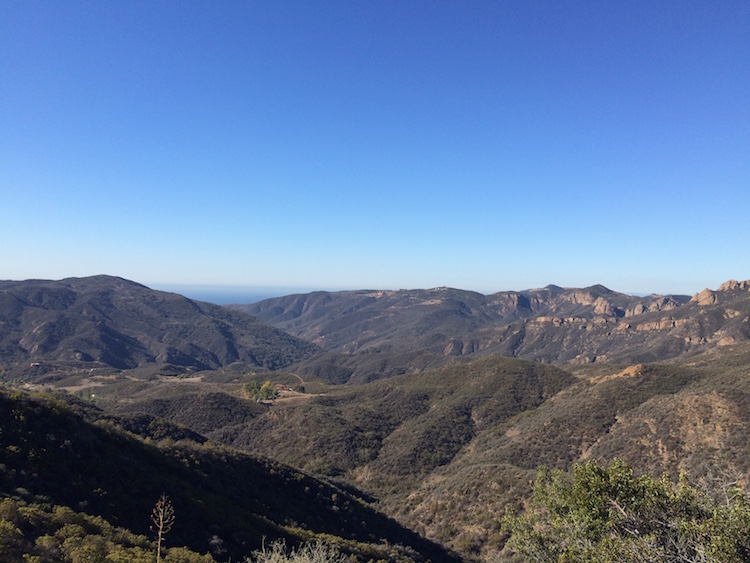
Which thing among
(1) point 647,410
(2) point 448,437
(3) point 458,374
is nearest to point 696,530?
(1) point 647,410

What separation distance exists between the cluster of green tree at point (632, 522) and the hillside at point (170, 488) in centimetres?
1375

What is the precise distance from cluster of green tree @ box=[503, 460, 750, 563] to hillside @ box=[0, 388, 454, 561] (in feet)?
45.1

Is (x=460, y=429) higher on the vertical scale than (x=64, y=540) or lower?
lower

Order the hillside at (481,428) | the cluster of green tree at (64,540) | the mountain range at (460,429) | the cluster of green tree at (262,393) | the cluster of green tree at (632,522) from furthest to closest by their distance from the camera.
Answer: the cluster of green tree at (262,393), the hillside at (481,428), the mountain range at (460,429), the cluster of green tree at (64,540), the cluster of green tree at (632,522)

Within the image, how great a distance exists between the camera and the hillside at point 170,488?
1975cm

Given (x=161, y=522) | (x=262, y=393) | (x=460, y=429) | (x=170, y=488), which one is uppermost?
(x=161, y=522)

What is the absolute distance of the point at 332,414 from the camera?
8656 centimetres

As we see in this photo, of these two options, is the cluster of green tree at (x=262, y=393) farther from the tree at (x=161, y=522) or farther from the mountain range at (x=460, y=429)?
the tree at (x=161, y=522)

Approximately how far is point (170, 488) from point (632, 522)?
2490 cm

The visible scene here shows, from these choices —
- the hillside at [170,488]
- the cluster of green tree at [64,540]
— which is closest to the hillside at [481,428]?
the hillside at [170,488]

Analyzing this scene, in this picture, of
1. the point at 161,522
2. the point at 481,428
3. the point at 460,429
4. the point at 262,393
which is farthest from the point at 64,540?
the point at 262,393

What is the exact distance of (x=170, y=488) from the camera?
78.7ft

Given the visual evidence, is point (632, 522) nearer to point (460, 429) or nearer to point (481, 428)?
point (460, 429)

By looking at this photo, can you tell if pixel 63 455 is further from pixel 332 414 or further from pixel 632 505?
pixel 332 414
